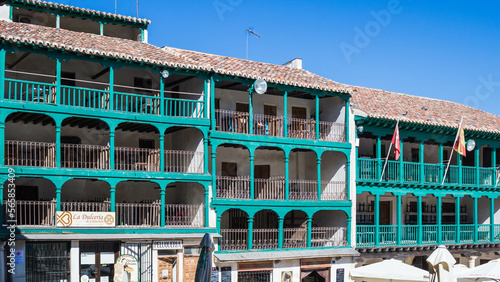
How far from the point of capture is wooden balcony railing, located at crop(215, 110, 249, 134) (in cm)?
2814

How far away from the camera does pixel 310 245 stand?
29109 mm

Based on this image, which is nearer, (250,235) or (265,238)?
(250,235)

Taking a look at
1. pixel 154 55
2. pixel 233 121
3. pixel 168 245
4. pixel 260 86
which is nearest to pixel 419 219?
pixel 233 121

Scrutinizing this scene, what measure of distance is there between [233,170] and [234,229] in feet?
10.9

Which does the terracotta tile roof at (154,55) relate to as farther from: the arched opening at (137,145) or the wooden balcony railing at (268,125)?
the arched opening at (137,145)

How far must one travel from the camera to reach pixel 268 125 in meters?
29.6

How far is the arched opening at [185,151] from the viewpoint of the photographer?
87.6 feet

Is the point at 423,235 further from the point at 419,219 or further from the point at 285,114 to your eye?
the point at 285,114

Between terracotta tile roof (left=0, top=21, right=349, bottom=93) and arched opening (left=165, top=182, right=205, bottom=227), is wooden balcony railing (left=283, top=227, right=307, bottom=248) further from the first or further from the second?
terracotta tile roof (left=0, top=21, right=349, bottom=93)

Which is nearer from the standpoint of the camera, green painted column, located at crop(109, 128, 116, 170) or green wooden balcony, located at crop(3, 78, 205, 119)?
green wooden balcony, located at crop(3, 78, 205, 119)

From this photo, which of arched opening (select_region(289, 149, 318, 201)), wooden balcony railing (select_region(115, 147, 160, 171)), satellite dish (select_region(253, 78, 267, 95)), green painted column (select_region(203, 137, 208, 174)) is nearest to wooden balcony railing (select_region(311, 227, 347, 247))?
arched opening (select_region(289, 149, 318, 201))

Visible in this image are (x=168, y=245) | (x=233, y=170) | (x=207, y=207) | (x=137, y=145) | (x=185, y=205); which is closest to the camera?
(x=168, y=245)

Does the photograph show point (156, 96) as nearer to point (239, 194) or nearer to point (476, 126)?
point (239, 194)

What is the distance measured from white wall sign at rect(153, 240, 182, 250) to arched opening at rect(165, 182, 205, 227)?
3.42ft
